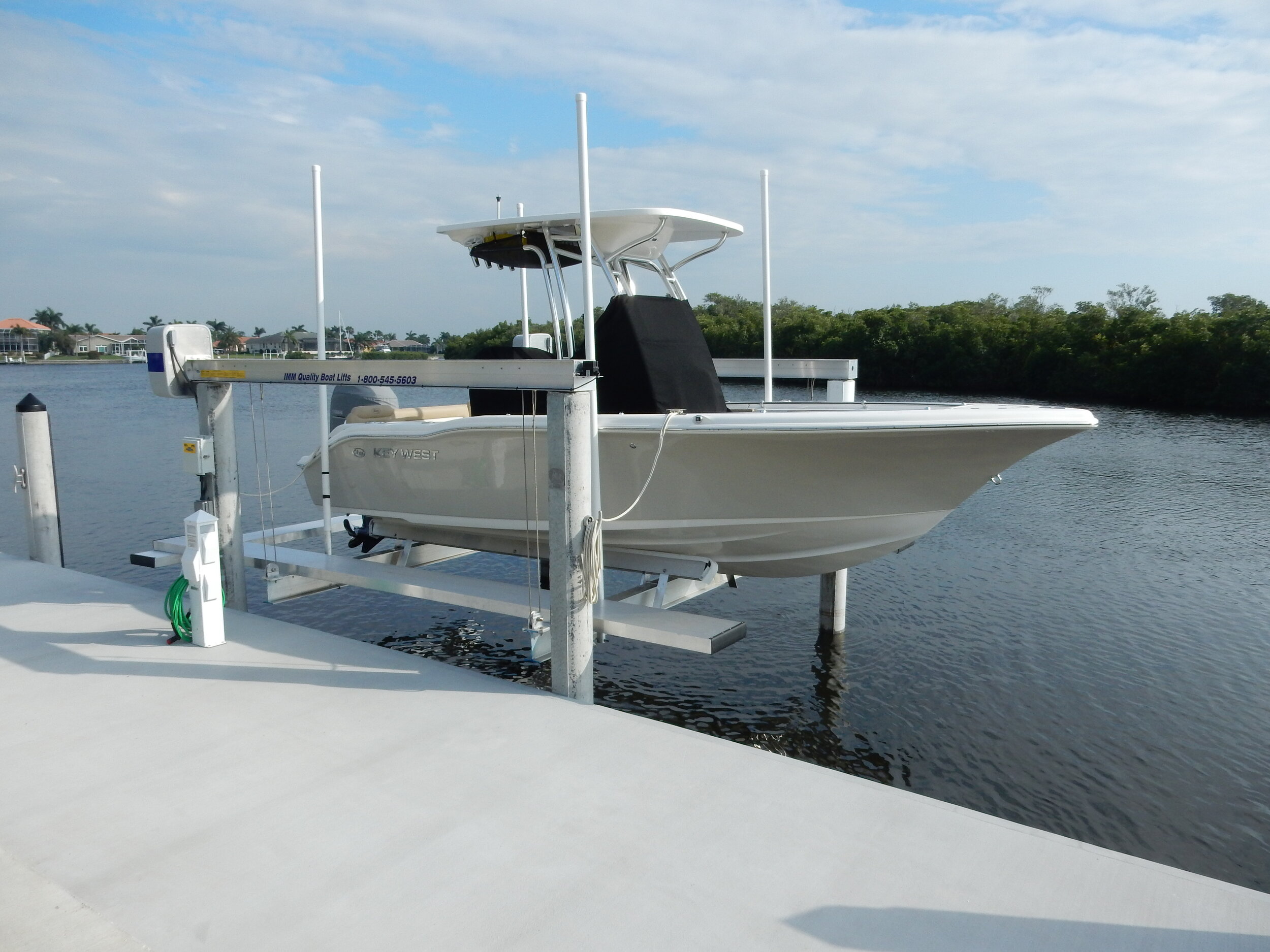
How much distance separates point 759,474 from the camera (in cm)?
500

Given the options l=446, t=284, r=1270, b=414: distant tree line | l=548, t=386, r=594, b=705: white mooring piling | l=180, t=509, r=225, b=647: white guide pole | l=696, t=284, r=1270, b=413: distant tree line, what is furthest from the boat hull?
l=696, t=284, r=1270, b=413: distant tree line

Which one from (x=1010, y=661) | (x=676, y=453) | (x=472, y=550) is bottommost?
(x=1010, y=661)

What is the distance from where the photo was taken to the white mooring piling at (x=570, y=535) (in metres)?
4.07

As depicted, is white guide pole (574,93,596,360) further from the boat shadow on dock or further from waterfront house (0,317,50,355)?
waterfront house (0,317,50,355)

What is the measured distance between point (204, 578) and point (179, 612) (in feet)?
1.21

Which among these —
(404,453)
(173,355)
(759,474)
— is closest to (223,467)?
(173,355)

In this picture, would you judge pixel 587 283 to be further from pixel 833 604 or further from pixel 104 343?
pixel 104 343

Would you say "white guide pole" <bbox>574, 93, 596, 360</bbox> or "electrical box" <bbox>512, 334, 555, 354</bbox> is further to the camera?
"electrical box" <bbox>512, 334, 555, 354</bbox>

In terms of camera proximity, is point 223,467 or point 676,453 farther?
point 223,467

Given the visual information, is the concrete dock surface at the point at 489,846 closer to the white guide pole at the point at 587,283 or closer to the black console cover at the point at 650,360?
the white guide pole at the point at 587,283

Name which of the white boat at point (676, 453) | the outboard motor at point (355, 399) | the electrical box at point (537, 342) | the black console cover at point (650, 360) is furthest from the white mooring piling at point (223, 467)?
the black console cover at point (650, 360)

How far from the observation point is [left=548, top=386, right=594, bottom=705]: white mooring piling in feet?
13.3

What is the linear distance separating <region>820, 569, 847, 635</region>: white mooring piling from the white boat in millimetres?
1948

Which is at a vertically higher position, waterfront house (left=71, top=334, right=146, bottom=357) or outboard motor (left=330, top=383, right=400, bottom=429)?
waterfront house (left=71, top=334, right=146, bottom=357)
